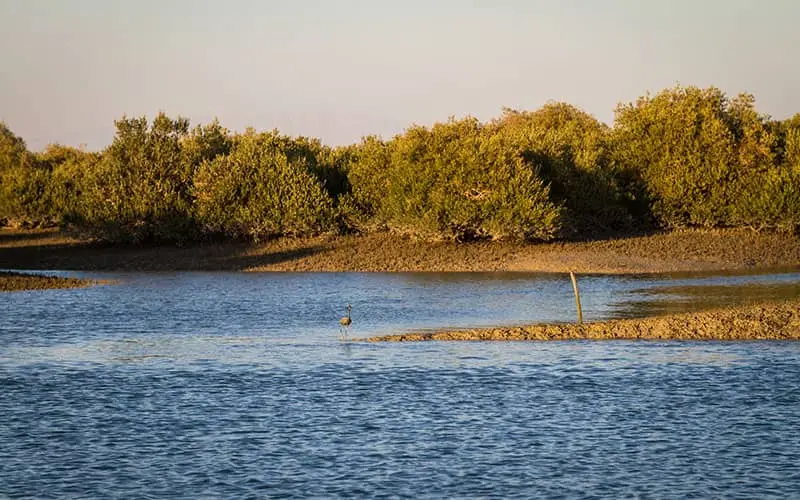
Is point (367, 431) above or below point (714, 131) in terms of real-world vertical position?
below

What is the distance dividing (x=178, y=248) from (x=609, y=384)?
55.7 metres

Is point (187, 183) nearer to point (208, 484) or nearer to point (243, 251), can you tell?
point (243, 251)

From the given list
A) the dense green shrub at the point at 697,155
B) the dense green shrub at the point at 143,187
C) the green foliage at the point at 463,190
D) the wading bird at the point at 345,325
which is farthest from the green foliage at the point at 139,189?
the wading bird at the point at 345,325

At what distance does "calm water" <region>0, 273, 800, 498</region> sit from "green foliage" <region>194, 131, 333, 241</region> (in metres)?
34.5

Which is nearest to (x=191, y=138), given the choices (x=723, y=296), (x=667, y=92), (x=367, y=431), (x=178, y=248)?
(x=178, y=248)

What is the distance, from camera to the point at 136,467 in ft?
66.4

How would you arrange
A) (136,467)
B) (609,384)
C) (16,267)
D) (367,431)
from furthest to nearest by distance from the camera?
(16,267), (609,384), (367,431), (136,467)

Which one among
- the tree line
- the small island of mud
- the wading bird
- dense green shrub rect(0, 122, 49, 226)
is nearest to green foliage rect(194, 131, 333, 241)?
the tree line

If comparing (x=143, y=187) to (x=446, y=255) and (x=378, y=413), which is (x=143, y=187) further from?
(x=378, y=413)

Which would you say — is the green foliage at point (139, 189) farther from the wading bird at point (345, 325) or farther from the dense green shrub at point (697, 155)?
the wading bird at point (345, 325)

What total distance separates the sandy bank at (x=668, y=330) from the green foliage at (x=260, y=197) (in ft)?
136

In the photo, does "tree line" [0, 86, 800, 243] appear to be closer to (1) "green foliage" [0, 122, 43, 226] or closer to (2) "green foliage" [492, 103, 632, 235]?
(2) "green foliage" [492, 103, 632, 235]

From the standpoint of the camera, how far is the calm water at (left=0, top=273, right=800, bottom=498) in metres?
19.3

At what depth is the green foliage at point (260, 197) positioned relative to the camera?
7750 cm
